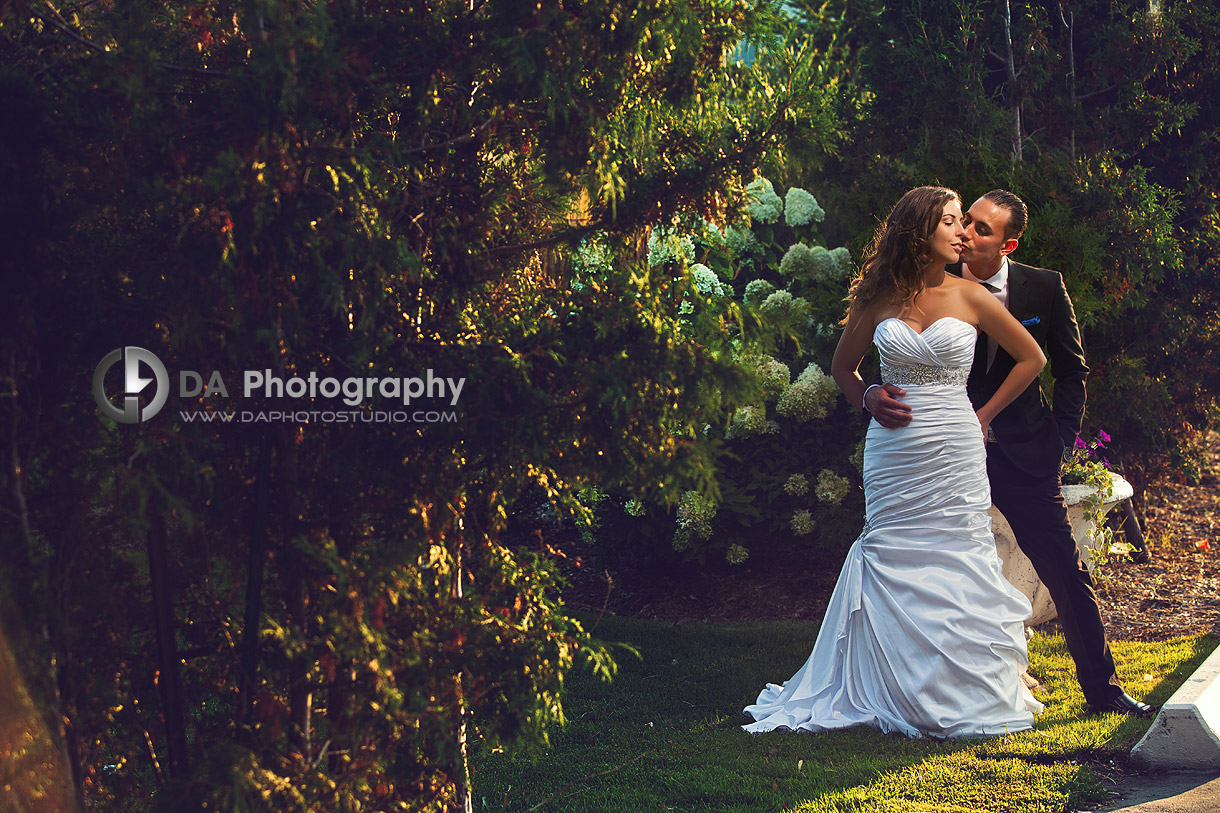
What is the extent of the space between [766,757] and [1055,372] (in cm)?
228

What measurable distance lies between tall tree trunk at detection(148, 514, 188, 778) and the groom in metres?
3.41

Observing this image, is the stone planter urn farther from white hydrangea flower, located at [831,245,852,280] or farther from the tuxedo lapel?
white hydrangea flower, located at [831,245,852,280]

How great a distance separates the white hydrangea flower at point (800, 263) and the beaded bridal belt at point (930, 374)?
2464 mm

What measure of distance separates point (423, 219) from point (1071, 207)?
546cm

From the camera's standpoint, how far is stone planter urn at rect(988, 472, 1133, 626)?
6121 mm

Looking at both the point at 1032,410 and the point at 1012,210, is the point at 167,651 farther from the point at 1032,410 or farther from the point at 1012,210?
the point at 1012,210

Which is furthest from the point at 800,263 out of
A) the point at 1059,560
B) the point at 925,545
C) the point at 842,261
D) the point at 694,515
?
the point at 1059,560

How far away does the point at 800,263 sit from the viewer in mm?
7457

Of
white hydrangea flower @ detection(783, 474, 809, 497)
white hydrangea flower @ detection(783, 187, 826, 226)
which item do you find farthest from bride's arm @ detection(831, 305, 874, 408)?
white hydrangea flower @ detection(783, 187, 826, 226)

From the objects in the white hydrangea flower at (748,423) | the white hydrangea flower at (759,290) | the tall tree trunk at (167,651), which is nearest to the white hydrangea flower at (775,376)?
the white hydrangea flower at (748,423)

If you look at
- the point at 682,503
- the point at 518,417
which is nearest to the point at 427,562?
the point at 518,417

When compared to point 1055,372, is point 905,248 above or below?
above

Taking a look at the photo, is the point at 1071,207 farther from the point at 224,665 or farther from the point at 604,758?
the point at 224,665

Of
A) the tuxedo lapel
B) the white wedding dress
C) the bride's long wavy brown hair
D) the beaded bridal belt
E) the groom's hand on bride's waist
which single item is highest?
the bride's long wavy brown hair
